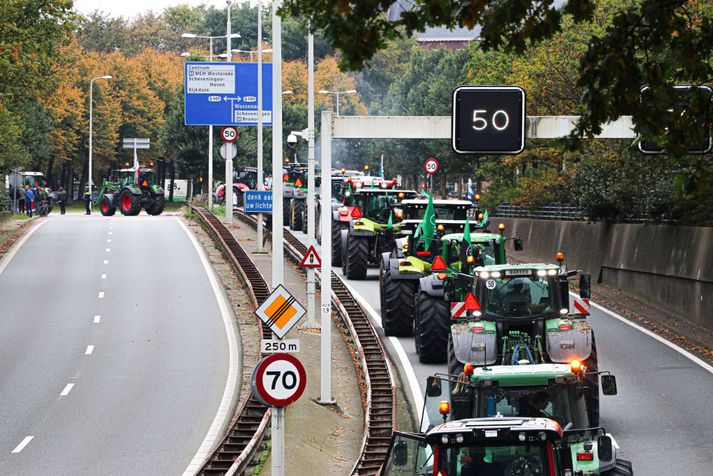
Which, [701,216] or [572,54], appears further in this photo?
[572,54]

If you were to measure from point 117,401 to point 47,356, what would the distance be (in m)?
4.78

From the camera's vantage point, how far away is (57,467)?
19.8 meters

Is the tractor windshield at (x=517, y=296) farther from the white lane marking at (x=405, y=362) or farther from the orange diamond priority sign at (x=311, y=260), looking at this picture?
the orange diamond priority sign at (x=311, y=260)

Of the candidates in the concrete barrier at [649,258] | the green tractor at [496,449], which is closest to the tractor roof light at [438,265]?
the concrete barrier at [649,258]

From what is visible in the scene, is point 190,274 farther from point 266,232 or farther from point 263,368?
point 263,368

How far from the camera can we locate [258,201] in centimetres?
3203

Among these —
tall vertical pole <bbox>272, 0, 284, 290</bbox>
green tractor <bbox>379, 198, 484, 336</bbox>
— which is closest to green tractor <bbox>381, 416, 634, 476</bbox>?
Answer: tall vertical pole <bbox>272, 0, 284, 290</bbox>

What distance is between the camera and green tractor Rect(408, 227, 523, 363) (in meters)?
24.3

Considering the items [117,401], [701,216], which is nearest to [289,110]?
[701,216]

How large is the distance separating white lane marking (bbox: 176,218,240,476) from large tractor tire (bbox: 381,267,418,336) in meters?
3.18

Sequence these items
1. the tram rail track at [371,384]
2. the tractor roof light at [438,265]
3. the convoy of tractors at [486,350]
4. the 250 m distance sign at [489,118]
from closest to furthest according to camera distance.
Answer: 1. the convoy of tractors at [486,350]
2. the 250 m distance sign at [489,118]
3. the tram rail track at [371,384]
4. the tractor roof light at [438,265]

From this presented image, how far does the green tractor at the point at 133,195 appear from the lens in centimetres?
6456

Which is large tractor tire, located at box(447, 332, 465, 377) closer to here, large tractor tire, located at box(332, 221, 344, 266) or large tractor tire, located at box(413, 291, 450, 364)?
large tractor tire, located at box(413, 291, 450, 364)

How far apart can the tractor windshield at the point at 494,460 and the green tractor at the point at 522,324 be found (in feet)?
20.0
